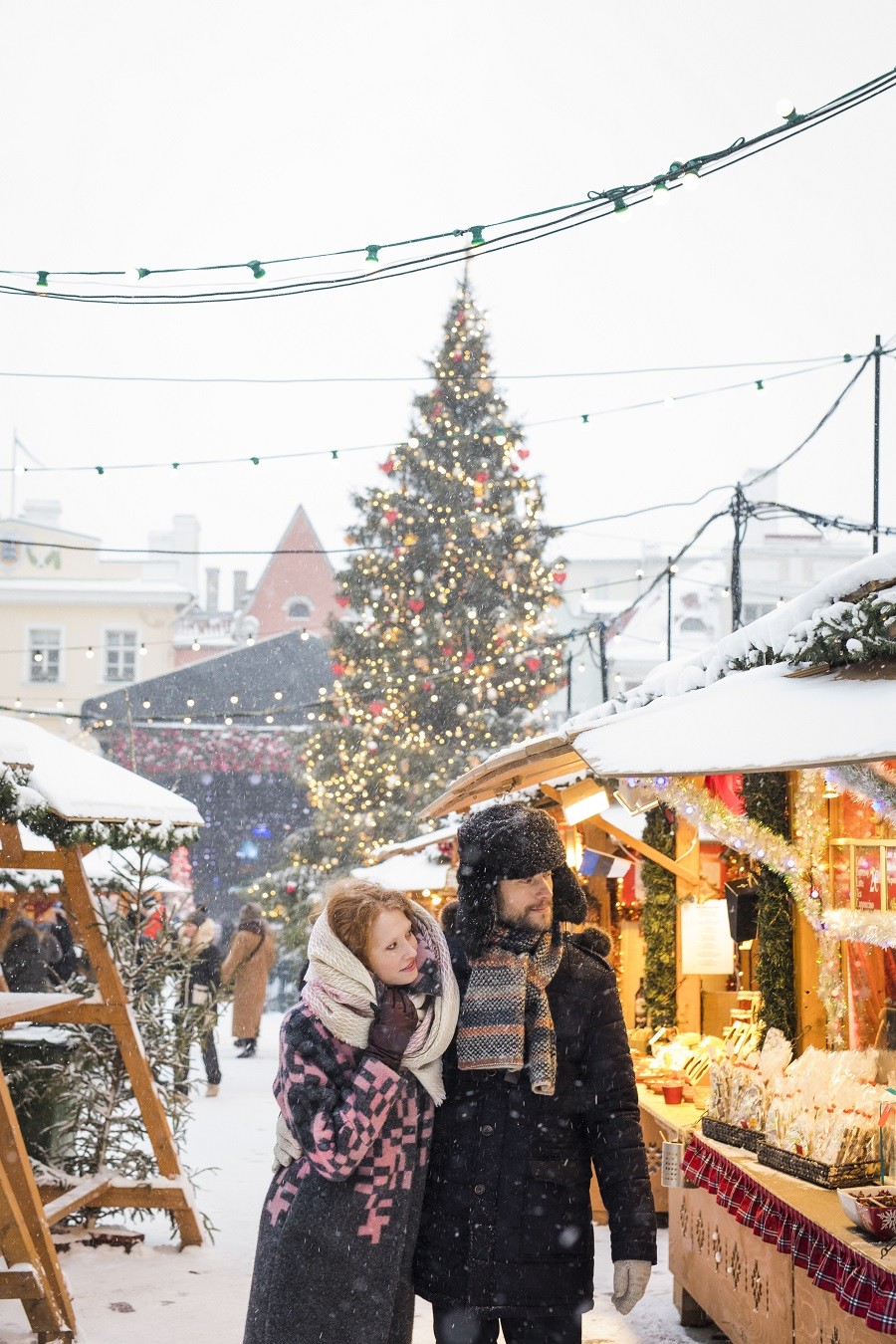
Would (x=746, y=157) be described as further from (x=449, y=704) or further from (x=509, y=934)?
(x=449, y=704)

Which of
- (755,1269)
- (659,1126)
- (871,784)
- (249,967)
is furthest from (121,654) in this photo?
(871,784)

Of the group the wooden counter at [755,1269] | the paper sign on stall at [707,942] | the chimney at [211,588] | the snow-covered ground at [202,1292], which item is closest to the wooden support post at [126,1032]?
the snow-covered ground at [202,1292]

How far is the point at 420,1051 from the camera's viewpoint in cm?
313

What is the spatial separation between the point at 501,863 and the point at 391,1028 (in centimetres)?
47

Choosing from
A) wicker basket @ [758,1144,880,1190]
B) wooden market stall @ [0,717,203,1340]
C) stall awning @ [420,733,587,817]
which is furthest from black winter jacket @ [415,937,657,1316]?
wooden market stall @ [0,717,203,1340]

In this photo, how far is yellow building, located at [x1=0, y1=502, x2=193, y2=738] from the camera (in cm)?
4294

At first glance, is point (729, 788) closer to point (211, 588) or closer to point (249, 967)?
point (249, 967)

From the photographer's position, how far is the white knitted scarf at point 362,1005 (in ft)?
10.3

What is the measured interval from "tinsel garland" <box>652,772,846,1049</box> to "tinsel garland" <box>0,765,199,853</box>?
2439 mm

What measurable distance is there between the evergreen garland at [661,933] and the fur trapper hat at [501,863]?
5.44 m

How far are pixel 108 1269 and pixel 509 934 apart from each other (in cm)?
453

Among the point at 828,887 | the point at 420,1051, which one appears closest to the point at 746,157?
the point at 828,887

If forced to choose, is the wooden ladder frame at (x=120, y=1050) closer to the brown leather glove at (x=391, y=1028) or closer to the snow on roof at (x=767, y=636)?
the snow on roof at (x=767, y=636)

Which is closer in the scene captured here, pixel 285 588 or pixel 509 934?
pixel 509 934
